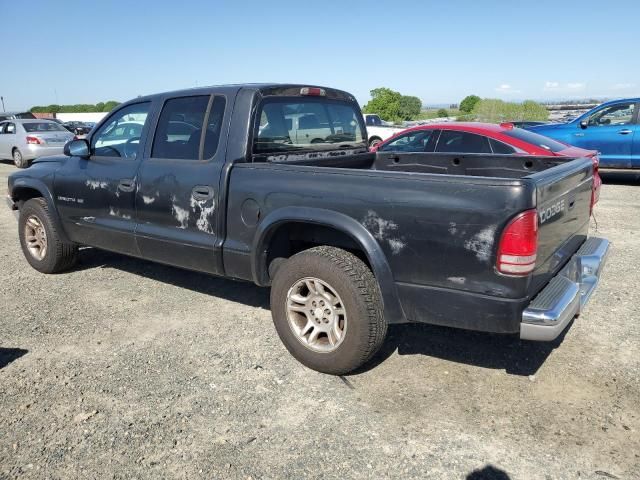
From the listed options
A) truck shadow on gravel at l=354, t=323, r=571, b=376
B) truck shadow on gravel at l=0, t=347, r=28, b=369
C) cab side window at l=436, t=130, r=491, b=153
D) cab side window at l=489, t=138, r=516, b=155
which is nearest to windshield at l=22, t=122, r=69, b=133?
cab side window at l=436, t=130, r=491, b=153

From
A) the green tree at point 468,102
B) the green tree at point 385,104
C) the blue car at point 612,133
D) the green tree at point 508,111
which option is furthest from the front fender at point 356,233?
the green tree at point 468,102

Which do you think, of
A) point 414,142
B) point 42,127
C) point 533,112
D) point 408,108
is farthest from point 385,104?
point 414,142

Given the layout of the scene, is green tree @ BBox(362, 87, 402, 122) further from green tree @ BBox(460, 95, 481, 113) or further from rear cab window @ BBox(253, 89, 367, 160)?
rear cab window @ BBox(253, 89, 367, 160)

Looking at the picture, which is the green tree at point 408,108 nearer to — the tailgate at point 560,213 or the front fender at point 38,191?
the front fender at point 38,191

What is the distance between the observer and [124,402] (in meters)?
3.24

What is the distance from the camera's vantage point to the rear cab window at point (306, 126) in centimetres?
403

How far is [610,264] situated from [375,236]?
12.4 feet

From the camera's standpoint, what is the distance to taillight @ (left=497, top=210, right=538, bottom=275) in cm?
268

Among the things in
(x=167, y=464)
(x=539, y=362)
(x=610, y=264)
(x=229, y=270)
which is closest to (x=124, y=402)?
(x=167, y=464)

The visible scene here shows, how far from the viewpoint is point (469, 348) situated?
393 cm

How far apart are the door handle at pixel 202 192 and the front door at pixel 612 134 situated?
9.57m

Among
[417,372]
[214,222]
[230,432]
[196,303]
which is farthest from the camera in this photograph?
[196,303]

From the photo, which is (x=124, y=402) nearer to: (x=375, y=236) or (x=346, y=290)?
(x=346, y=290)

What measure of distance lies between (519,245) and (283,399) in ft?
5.35
